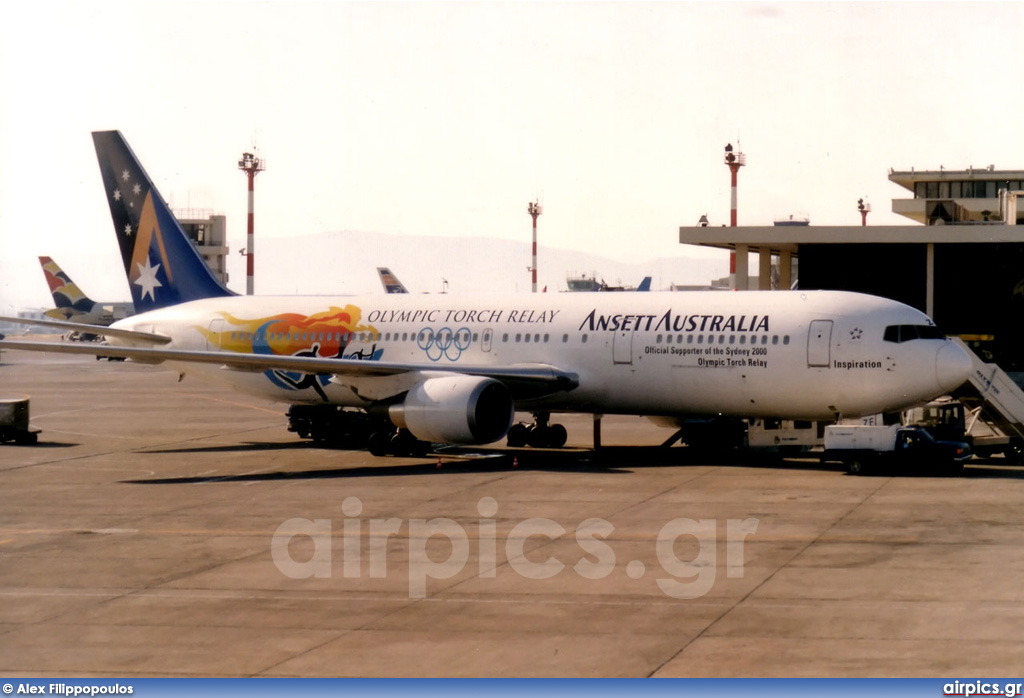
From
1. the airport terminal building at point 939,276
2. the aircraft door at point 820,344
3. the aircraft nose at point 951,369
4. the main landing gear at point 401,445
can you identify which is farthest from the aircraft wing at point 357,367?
the airport terminal building at point 939,276

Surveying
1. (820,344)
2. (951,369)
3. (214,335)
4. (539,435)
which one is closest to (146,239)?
(214,335)

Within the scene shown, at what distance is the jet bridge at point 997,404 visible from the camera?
1235 inches

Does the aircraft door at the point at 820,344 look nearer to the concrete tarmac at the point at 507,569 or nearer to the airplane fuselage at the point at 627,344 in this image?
the airplane fuselage at the point at 627,344

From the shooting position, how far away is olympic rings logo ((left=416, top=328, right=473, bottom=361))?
117ft

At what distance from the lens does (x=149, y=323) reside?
40.5 meters

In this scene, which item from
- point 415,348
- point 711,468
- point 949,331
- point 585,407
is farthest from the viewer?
point 949,331

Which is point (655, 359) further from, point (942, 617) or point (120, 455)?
point (942, 617)

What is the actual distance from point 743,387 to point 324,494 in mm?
10993

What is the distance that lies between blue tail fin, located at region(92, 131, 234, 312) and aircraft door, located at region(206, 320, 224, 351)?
221 centimetres

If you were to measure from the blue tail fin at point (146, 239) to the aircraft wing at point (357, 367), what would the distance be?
854 centimetres

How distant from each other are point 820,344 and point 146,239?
23.0 metres

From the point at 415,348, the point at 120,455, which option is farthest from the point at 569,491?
the point at 120,455

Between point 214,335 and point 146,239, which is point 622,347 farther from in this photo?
point 146,239

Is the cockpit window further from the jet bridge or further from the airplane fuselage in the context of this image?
the jet bridge
